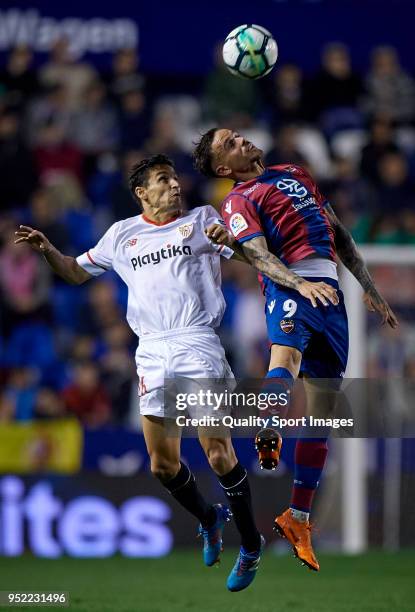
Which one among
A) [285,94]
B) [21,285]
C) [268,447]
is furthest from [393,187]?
[268,447]

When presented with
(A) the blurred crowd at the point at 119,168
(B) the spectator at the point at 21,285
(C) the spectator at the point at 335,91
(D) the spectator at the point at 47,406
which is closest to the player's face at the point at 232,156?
(A) the blurred crowd at the point at 119,168

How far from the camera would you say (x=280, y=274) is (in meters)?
7.32

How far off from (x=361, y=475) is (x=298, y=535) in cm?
501

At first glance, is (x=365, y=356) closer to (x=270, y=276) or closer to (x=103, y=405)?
(x=103, y=405)

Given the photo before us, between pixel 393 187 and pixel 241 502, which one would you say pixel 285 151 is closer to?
pixel 393 187

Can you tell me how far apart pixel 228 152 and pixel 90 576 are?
4.34m

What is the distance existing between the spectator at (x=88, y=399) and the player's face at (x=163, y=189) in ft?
17.7

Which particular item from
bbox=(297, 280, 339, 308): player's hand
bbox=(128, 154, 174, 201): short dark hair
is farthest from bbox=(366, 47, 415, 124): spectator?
bbox=(297, 280, 339, 308): player's hand

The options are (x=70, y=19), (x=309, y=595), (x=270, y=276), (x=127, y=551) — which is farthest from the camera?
(x=70, y=19)

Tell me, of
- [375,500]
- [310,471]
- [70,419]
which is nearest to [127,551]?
[70,419]

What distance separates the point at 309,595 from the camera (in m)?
9.29

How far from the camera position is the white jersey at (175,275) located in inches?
306

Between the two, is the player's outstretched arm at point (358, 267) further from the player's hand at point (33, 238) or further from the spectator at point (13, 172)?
the spectator at point (13, 172)

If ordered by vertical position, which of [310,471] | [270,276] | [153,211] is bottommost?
[310,471]
